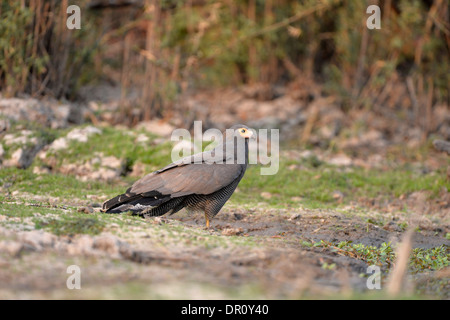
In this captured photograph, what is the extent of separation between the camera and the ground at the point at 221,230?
4.15 meters

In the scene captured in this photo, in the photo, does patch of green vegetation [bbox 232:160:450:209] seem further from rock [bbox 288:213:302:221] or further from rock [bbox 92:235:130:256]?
rock [bbox 92:235:130:256]

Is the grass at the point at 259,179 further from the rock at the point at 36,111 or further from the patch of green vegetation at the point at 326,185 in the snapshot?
the rock at the point at 36,111

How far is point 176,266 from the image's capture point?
4449mm

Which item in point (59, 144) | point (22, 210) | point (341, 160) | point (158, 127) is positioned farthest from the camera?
point (158, 127)

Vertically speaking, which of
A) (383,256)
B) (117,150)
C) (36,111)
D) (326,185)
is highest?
(36,111)

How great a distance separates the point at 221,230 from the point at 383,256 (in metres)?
1.69

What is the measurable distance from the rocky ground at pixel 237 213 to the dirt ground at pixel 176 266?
0.01m

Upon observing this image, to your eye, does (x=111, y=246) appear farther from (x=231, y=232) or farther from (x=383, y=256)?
(x=383, y=256)

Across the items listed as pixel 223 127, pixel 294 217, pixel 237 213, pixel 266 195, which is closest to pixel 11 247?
pixel 237 213

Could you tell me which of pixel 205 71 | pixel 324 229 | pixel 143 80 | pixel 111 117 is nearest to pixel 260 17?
pixel 205 71

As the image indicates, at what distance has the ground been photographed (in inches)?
163

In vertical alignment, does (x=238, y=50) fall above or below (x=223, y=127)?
above

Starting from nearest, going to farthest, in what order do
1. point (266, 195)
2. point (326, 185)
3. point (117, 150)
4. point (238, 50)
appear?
point (266, 195), point (326, 185), point (117, 150), point (238, 50)

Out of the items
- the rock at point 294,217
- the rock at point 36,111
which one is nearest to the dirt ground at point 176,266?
the rock at point 294,217
